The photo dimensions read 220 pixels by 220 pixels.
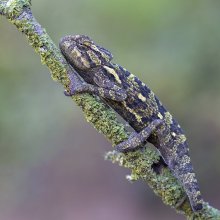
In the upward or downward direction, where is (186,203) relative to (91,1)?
downward

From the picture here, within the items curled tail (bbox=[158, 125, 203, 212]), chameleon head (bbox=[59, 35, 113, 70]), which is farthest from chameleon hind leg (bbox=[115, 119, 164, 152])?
chameleon head (bbox=[59, 35, 113, 70])

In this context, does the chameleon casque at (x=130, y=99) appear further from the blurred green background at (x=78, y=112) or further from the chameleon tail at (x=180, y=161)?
the blurred green background at (x=78, y=112)

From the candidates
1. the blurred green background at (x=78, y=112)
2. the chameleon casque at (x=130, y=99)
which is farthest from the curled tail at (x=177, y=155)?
the blurred green background at (x=78, y=112)

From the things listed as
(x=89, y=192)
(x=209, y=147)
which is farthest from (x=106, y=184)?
(x=209, y=147)

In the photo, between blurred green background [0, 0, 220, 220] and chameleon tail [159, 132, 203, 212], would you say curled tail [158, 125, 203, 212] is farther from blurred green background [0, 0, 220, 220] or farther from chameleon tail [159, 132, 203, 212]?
blurred green background [0, 0, 220, 220]

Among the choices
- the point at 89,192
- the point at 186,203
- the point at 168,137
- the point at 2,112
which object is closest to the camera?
the point at 186,203

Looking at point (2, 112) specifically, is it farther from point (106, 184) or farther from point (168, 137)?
point (168, 137)
